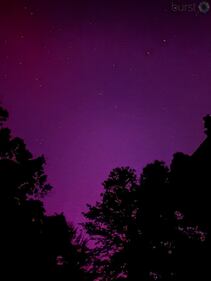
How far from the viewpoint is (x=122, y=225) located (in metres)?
20.2

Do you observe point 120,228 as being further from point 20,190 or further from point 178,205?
point 20,190

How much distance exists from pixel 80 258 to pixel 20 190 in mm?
5319

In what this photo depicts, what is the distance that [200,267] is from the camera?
17266 mm

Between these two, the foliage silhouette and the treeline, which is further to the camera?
the foliage silhouette

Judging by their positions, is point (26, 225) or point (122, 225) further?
point (122, 225)

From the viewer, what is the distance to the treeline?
14.4 metres

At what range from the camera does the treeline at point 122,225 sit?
1442 centimetres

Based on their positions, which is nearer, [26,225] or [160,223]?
[26,225]

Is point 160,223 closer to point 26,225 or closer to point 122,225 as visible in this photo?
point 122,225

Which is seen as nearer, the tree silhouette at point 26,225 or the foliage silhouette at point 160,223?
the tree silhouette at point 26,225

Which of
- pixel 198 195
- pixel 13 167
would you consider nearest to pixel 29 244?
pixel 13 167

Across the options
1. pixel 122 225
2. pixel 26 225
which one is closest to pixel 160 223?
pixel 122 225

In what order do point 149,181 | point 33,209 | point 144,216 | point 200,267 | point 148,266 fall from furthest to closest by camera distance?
point 149,181 → point 144,216 → point 148,266 → point 200,267 → point 33,209

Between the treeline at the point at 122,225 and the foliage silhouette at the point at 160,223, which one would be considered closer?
the treeline at the point at 122,225
